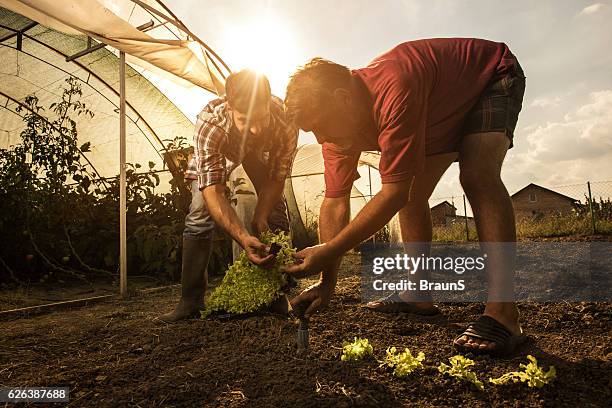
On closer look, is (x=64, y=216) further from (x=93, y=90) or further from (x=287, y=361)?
(x=287, y=361)

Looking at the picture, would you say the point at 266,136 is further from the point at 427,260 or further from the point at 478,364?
the point at 478,364

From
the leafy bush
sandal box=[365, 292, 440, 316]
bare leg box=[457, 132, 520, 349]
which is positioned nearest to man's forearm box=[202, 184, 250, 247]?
sandal box=[365, 292, 440, 316]

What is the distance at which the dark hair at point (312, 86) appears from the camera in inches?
74.5

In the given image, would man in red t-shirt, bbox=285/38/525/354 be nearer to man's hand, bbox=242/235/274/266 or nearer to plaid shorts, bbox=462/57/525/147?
plaid shorts, bbox=462/57/525/147

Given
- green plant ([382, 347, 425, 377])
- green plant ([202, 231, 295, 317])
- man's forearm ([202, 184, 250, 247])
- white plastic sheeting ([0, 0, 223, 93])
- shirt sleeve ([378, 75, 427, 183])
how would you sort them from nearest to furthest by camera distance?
green plant ([382, 347, 425, 377]), shirt sleeve ([378, 75, 427, 183]), man's forearm ([202, 184, 250, 247]), green plant ([202, 231, 295, 317]), white plastic sheeting ([0, 0, 223, 93])

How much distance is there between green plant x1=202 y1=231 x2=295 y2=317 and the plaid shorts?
1.23m

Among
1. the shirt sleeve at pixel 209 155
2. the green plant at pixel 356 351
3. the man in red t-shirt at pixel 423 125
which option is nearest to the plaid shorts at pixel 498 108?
the man in red t-shirt at pixel 423 125

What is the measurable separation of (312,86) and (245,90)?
713 mm

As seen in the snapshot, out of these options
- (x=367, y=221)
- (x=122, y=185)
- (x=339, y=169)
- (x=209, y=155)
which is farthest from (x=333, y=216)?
(x=122, y=185)

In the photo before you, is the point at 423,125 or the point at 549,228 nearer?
the point at 423,125

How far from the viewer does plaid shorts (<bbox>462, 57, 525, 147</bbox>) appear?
2.18 m

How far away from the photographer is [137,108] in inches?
225

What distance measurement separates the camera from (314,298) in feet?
7.11

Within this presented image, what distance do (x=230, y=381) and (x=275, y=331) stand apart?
65 cm
